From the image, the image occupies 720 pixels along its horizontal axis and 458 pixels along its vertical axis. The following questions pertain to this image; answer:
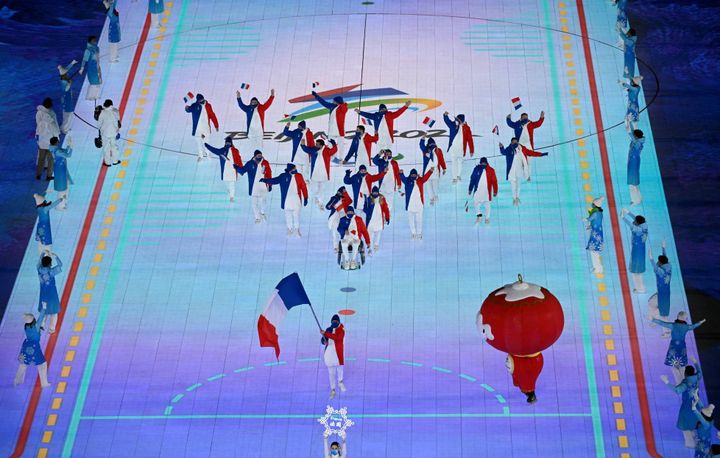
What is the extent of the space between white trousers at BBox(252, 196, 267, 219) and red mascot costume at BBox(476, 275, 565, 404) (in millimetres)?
7947

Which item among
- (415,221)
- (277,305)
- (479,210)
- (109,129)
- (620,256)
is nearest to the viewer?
(277,305)

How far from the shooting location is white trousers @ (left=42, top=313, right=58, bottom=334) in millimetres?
30969

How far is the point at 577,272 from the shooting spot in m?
32.2

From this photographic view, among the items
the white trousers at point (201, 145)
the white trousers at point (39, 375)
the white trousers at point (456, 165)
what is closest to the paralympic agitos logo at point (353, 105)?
the white trousers at point (201, 145)

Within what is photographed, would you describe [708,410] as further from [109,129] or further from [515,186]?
[109,129]

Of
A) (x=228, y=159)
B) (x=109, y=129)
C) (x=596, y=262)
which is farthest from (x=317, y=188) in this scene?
(x=596, y=262)

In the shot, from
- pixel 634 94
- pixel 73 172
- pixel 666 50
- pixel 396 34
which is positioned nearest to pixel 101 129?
pixel 73 172

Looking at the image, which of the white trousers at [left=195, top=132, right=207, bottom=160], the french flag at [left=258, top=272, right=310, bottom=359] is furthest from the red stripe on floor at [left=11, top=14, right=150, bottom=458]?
the french flag at [left=258, top=272, right=310, bottom=359]

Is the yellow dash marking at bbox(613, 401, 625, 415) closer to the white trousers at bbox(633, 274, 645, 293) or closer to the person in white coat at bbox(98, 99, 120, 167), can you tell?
the white trousers at bbox(633, 274, 645, 293)

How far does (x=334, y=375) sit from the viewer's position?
1156 inches

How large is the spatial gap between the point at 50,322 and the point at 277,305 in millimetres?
5053

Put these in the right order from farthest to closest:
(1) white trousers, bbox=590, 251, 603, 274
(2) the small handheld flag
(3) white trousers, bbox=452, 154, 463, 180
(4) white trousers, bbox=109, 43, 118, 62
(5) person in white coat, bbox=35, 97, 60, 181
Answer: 1. (4) white trousers, bbox=109, 43, 118, 62
2. (5) person in white coat, bbox=35, 97, 60, 181
3. (3) white trousers, bbox=452, 154, 463, 180
4. (2) the small handheld flag
5. (1) white trousers, bbox=590, 251, 603, 274

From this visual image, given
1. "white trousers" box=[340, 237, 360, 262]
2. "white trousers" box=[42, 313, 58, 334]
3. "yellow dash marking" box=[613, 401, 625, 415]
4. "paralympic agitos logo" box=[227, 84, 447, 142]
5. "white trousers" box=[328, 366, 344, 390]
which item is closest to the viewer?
"yellow dash marking" box=[613, 401, 625, 415]

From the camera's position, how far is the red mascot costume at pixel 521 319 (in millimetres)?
26672
